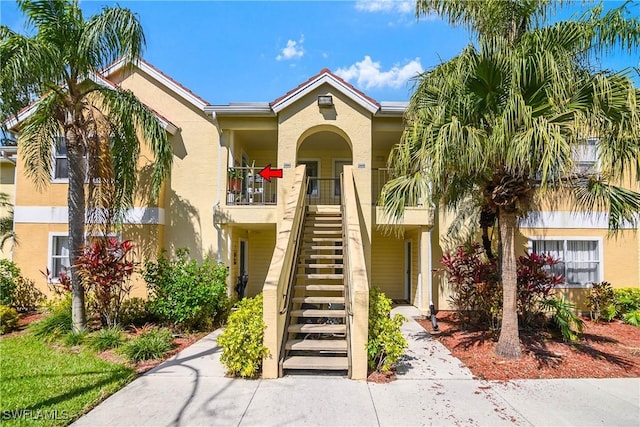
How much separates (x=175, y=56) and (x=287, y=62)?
389cm

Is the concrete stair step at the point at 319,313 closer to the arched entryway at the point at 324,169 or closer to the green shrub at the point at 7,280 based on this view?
the arched entryway at the point at 324,169

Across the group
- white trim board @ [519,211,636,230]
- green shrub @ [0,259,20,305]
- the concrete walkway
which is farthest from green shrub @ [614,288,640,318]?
green shrub @ [0,259,20,305]

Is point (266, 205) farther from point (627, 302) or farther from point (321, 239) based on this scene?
point (627, 302)

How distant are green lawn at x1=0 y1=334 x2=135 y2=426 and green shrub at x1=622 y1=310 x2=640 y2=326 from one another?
13618 millimetres

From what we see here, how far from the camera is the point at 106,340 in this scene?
792 centimetres

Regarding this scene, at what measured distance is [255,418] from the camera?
4887mm

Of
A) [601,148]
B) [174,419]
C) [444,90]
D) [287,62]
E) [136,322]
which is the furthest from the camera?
[287,62]

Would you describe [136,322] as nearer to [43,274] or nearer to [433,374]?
[43,274]

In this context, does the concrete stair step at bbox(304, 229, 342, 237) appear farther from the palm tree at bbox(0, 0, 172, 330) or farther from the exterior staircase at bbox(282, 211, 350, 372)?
the palm tree at bbox(0, 0, 172, 330)

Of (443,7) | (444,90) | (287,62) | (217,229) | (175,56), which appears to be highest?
(287,62)

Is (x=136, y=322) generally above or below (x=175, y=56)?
below

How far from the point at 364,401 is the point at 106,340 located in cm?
602

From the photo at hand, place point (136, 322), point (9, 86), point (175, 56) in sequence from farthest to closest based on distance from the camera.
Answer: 1. point (175, 56)
2. point (136, 322)
3. point (9, 86)

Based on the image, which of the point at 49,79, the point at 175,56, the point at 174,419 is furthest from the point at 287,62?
the point at 174,419
